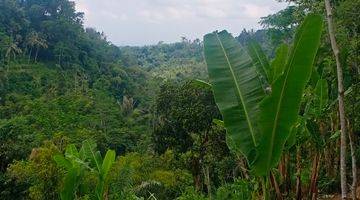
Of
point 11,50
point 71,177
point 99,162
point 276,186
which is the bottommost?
point 11,50

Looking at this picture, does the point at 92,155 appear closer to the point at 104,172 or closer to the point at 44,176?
the point at 104,172

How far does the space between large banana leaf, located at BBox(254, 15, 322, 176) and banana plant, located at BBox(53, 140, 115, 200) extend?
9.44ft

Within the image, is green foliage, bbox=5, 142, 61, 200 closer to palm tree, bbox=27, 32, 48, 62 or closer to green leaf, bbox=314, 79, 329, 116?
green leaf, bbox=314, 79, 329, 116

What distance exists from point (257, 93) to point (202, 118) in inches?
472

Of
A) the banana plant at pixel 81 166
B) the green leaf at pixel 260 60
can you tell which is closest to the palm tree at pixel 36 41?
the banana plant at pixel 81 166

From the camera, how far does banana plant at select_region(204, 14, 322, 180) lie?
258cm

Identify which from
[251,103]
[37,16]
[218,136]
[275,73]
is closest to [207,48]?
[251,103]

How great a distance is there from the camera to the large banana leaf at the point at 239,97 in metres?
2.84

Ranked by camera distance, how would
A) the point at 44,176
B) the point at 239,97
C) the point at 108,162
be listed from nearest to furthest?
1. the point at 239,97
2. the point at 108,162
3. the point at 44,176

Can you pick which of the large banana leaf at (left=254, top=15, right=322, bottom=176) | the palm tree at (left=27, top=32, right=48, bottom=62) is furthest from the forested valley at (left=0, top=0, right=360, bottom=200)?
the palm tree at (left=27, top=32, right=48, bottom=62)

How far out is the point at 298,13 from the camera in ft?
31.1

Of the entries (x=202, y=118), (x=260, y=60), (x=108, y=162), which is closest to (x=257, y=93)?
(x=260, y=60)

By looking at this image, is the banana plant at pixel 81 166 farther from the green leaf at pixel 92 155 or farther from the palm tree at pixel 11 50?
the palm tree at pixel 11 50

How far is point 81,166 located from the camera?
5.36 m
